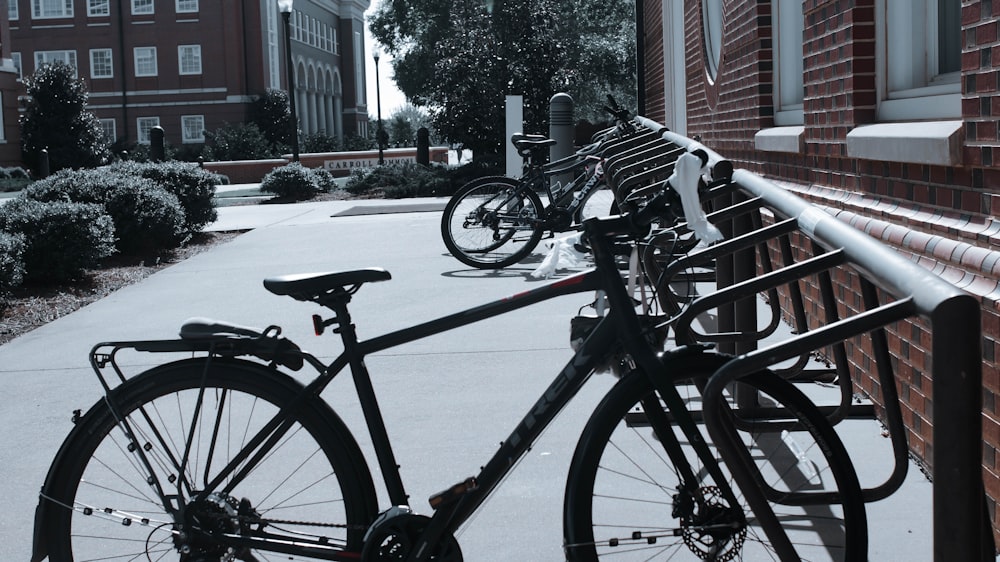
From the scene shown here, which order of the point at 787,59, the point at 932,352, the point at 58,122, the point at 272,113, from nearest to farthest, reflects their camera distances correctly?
the point at 932,352
the point at 787,59
the point at 58,122
the point at 272,113

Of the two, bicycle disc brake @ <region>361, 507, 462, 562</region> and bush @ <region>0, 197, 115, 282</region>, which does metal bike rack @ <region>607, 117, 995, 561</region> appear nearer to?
bicycle disc brake @ <region>361, 507, 462, 562</region>

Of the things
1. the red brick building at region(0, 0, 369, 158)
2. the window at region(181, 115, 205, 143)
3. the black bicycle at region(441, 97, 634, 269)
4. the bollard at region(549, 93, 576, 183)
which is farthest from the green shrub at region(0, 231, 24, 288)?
the window at region(181, 115, 205, 143)

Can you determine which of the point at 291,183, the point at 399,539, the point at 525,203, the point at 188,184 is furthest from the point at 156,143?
the point at 399,539

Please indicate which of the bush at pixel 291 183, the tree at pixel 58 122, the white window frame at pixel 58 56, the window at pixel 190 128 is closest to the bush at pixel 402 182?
the bush at pixel 291 183

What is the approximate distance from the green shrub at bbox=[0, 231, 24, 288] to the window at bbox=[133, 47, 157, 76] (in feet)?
183

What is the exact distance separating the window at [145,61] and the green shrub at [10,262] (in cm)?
5579

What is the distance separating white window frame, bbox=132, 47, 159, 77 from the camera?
62719 millimetres

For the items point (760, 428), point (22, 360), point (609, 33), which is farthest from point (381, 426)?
point (609, 33)

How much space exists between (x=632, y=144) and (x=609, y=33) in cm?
4225

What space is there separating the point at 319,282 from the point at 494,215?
7790mm

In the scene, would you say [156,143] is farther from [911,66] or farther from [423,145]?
[911,66]

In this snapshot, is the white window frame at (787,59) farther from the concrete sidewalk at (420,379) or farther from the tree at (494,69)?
the tree at (494,69)

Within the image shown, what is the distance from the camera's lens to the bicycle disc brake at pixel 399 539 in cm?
309

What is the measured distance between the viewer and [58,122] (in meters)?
45.2
